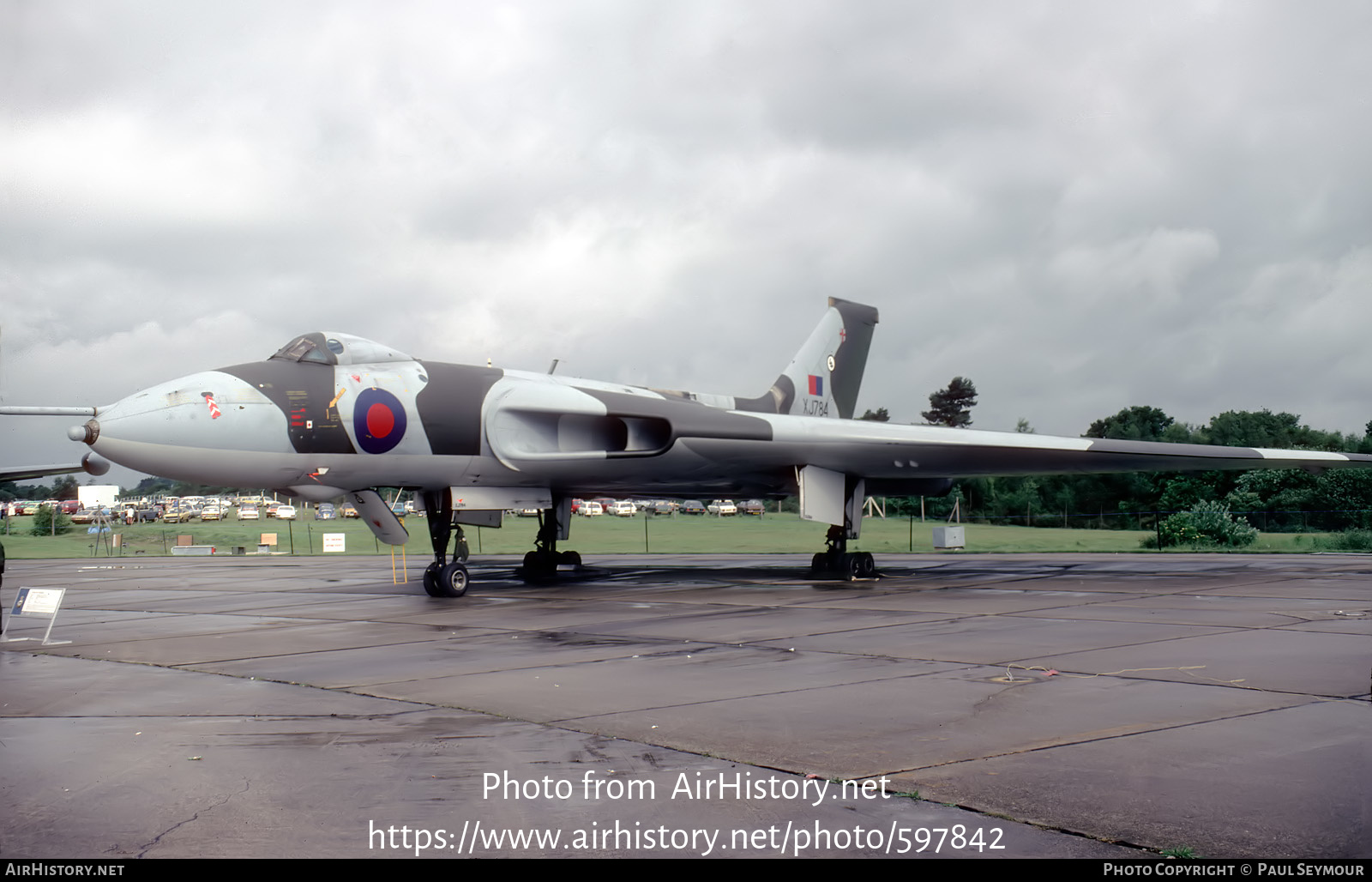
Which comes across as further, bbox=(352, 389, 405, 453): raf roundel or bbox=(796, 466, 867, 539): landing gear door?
bbox=(796, 466, 867, 539): landing gear door

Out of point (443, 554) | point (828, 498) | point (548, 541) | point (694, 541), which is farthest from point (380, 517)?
point (694, 541)

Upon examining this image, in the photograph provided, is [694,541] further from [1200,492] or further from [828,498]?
[1200,492]

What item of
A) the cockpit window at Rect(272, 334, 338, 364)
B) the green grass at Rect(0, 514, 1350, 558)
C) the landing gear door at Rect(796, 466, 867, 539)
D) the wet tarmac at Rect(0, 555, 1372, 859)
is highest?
the cockpit window at Rect(272, 334, 338, 364)

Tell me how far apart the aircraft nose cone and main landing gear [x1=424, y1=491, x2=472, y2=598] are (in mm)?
4201

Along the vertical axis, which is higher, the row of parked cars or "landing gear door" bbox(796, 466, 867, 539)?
"landing gear door" bbox(796, 466, 867, 539)

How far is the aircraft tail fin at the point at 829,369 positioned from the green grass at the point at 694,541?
7859mm

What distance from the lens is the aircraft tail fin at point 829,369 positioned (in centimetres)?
2033

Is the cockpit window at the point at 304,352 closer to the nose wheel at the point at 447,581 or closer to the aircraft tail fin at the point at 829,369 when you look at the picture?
the nose wheel at the point at 447,581

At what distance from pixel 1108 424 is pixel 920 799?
70772 mm

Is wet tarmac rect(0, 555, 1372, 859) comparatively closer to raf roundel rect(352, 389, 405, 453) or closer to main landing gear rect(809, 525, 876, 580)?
raf roundel rect(352, 389, 405, 453)

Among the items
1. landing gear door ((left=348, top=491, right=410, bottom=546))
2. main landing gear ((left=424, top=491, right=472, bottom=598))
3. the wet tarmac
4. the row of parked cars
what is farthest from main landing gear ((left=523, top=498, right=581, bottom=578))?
the row of parked cars

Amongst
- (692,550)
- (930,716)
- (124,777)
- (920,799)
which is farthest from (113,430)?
(692,550)

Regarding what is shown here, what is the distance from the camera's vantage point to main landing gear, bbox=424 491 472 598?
13.5 metres

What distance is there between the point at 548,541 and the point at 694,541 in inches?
685
